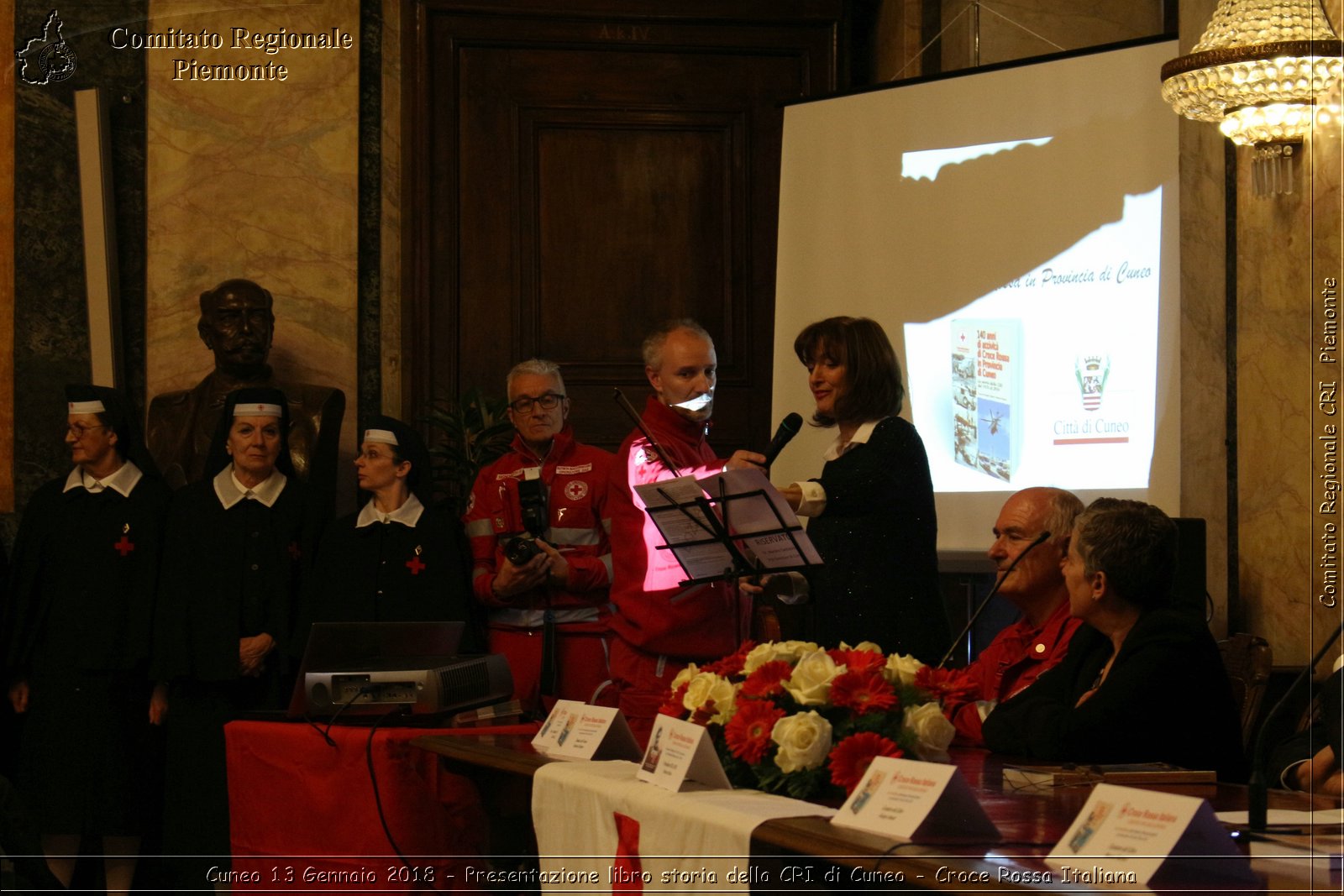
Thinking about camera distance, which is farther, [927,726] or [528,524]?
[528,524]

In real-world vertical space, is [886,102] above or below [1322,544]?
above

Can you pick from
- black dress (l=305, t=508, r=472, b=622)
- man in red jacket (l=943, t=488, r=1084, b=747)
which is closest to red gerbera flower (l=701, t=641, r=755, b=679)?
man in red jacket (l=943, t=488, r=1084, b=747)

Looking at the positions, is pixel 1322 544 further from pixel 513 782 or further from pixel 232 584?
pixel 232 584

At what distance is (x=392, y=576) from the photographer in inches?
189

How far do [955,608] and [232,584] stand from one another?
293cm

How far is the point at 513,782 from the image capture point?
9.71ft

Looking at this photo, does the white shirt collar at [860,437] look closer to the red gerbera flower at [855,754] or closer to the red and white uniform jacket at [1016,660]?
the red and white uniform jacket at [1016,660]

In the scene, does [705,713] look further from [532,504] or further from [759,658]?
[532,504]

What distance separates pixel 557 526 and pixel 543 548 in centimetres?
34

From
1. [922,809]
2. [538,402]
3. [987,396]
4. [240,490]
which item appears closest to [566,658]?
[538,402]

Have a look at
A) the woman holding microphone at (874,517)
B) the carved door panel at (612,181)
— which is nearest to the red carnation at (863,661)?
the woman holding microphone at (874,517)

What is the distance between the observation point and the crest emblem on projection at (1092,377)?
5.16m

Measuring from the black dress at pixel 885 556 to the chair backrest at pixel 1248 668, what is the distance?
3.04 ft

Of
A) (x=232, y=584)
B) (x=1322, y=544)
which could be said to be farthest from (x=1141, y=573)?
(x=232, y=584)
